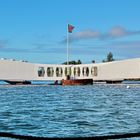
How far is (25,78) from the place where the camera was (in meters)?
141

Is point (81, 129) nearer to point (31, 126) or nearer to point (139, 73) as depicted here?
point (31, 126)

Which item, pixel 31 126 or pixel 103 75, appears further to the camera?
pixel 103 75

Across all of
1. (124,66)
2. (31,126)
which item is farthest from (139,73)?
(31,126)

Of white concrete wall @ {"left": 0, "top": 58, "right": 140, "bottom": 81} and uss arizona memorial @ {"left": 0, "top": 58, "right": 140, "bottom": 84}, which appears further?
uss arizona memorial @ {"left": 0, "top": 58, "right": 140, "bottom": 84}

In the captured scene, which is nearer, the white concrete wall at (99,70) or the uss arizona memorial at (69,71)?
the white concrete wall at (99,70)

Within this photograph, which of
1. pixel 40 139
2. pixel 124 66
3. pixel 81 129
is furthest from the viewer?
pixel 124 66

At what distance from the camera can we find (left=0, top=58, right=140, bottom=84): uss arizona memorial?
450ft

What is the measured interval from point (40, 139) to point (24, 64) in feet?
444

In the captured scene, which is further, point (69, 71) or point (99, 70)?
point (69, 71)

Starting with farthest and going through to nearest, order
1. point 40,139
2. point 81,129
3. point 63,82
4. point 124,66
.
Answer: point 124,66 < point 63,82 < point 81,129 < point 40,139

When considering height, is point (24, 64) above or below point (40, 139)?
above

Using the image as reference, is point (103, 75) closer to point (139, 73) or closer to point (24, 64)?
point (139, 73)

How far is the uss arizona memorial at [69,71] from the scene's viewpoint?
13725 cm

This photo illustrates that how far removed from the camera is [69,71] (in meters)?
141
